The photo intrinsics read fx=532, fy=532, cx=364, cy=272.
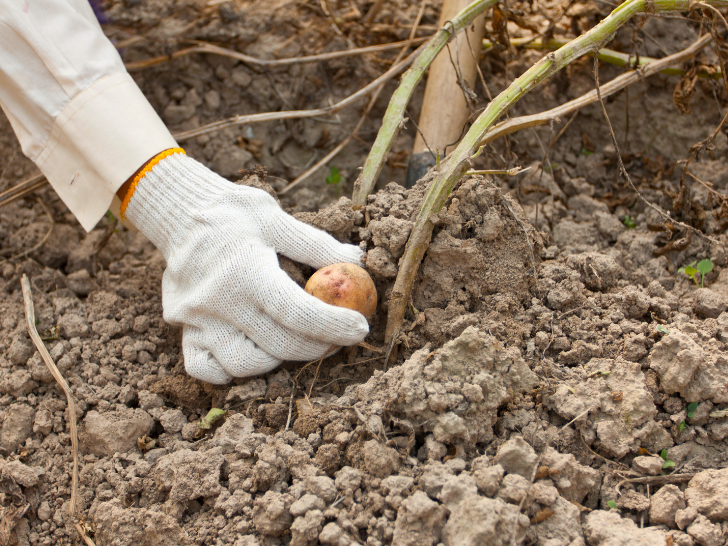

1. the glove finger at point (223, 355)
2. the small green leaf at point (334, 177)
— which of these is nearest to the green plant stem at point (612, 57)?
the small green leaf at point (334, 177)

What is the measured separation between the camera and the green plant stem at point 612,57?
2.70 meters

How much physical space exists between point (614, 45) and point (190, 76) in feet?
8.27

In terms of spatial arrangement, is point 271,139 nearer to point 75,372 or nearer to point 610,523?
point 75,372

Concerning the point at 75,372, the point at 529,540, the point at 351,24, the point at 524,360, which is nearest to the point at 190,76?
the point at 351,24

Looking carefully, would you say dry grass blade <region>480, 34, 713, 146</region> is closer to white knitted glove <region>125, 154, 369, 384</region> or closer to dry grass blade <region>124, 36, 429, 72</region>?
white knitted glove <region>125, 154, 369, 384</region>

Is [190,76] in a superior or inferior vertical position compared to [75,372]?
superior

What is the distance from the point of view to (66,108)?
214 cm

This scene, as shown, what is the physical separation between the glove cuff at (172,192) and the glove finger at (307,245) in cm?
28

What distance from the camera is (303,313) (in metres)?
1.88

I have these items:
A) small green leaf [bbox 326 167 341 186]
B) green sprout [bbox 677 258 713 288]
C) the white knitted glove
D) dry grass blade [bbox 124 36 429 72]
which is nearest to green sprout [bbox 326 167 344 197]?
small green leaf [bbox 326 167 341 186]

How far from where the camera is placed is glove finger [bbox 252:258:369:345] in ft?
6.04

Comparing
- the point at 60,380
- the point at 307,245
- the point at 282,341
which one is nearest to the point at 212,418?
the point at 282,341

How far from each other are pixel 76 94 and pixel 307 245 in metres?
1.11

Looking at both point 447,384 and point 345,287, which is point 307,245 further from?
point 447,384
